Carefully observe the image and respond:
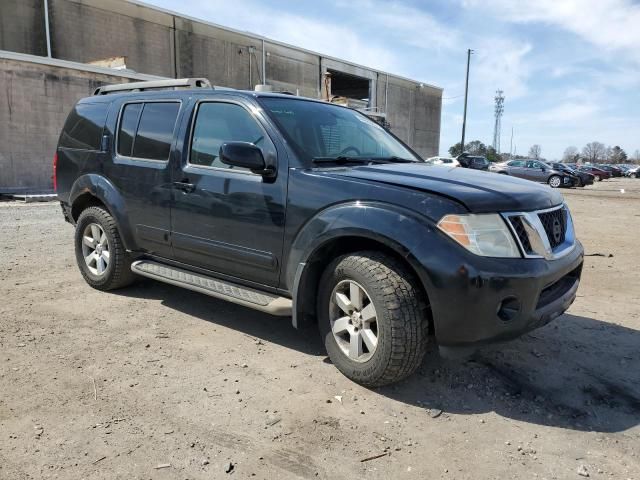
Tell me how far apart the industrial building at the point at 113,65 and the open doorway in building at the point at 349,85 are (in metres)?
0.15

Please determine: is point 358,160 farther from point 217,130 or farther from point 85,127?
point 85,127

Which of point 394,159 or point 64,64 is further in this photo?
point 64,64

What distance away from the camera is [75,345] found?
12.8ft

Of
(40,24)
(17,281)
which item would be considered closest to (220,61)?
(40,24)

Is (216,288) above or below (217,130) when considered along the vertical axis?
below

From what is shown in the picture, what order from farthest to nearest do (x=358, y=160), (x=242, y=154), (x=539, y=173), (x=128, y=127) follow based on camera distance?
(x=539, y=173)
(x=128, y=127)
(x=358, y=160)
(x=242, y=154)

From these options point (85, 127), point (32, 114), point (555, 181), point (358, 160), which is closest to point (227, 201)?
point (358, 160)

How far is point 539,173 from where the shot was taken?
95.0 feet

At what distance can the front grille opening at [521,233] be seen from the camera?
9.94ft

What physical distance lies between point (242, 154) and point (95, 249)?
2.56 meters

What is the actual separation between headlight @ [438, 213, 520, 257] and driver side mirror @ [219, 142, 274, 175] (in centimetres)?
135

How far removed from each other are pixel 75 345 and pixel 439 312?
2.74 m

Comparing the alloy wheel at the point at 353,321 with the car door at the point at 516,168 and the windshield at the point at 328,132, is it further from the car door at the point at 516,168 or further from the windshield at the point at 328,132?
the car door at the point at 516,168

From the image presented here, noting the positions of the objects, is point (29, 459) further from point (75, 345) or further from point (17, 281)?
point (17, 281)
